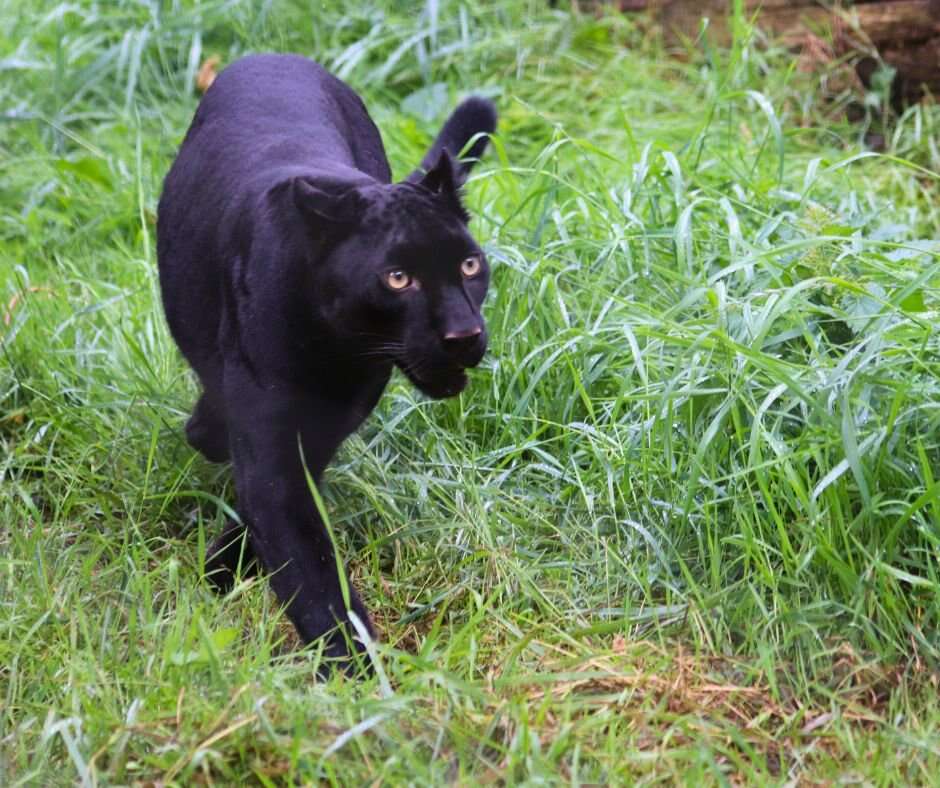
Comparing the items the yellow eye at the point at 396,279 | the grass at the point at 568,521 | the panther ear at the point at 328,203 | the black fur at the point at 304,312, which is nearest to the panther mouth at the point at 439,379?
the black fur at the point at 304,312

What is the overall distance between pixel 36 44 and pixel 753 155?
9.89ft

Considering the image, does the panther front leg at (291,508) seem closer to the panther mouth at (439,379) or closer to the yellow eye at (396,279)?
the panther mouth at (439,379)

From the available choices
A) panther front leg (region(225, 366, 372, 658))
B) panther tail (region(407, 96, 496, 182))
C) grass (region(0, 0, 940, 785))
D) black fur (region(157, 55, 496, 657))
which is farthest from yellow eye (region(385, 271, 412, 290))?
panther tail (region(407, 96, 496, 182))

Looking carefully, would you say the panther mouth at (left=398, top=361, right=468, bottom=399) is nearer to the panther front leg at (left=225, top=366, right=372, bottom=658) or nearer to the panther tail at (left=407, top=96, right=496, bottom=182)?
the panther front leg at (left=225, top=366, right=372, bottom=658)

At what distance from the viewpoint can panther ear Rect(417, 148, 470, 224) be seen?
8.75ft

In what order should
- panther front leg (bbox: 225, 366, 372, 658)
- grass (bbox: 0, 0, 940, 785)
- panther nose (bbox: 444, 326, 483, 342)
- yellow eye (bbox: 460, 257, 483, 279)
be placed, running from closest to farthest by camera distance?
grass (bbox: 0, 0, 940, 785), panther nose (bbox: 444, 326, 483, 342), yellow eye (bbox: 460, 257, 483, 279), panther front leg (bbox: 225, 366, 372, 658)

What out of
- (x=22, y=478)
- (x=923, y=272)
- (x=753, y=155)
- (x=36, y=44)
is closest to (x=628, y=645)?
(x=923, y=272)

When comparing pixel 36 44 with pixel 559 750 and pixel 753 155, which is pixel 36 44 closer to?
pixel 753 155

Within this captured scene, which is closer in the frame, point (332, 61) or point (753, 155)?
point (753, 155)

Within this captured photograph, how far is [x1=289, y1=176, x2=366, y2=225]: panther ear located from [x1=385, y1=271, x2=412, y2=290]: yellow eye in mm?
141

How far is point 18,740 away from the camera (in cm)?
243

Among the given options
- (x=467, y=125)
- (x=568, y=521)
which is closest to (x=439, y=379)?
(x=568, y=521)

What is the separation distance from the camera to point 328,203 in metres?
2.61

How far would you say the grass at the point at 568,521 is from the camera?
7.80 feet
